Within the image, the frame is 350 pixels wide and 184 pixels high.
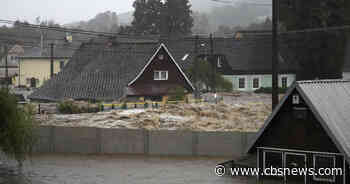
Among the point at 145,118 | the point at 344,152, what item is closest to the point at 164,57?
the point at 145,118

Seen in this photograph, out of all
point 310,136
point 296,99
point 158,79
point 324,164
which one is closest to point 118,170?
point 296,99

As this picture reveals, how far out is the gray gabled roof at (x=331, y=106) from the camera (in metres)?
20.7

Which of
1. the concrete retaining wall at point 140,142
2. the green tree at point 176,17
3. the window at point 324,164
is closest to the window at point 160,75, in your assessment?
the concrete retaining wall at point 140,142

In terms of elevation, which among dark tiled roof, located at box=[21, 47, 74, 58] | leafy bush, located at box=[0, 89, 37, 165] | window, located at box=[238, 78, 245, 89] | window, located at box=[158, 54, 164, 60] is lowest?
leafy bush, located at box=[0, 89, 37, 165]

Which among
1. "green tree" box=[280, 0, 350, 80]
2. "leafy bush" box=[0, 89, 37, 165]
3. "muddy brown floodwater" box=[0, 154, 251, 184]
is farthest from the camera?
"green tree" box=[280, 0, 350, 80]

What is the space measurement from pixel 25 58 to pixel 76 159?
5253 centimetres

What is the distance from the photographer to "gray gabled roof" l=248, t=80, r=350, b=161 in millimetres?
20725

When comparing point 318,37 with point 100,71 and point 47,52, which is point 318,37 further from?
point 47,52

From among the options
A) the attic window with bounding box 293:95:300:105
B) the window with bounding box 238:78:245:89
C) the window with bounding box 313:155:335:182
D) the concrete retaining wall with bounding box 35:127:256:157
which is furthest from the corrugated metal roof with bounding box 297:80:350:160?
the window with bounding box 238:78:245:89

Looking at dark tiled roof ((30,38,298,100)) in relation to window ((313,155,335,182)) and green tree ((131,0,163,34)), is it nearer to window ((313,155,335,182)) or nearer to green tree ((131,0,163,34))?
green tree ((131,0,163,34))

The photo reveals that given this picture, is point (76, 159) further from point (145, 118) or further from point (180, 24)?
point (180, 24)

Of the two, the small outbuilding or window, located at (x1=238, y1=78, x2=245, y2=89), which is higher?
window, located at (x1=238, y1=78, x2=245, y2=89)

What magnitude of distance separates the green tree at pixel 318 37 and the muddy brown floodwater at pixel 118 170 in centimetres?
3436

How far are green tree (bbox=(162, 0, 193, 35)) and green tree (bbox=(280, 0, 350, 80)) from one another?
92.5 feet
